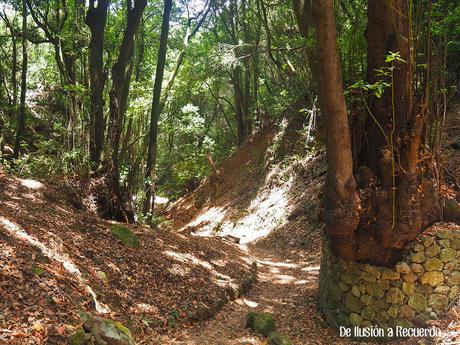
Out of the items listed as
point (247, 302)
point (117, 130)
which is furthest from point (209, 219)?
point (247, 302)

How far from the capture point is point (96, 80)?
29.2 ft

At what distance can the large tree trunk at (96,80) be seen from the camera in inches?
344

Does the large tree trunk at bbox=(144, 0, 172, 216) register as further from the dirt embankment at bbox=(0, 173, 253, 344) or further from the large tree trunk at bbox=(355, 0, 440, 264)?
the large tree trunk at bbox=(355, 0, 440, 264)

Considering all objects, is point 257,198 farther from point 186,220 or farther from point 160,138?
point 160,138

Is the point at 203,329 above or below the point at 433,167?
below

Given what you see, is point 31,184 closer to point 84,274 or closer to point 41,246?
point 41,246

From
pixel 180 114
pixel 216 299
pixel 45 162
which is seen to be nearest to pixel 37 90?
pixel 180 114

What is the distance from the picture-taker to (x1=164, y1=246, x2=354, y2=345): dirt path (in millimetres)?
5359

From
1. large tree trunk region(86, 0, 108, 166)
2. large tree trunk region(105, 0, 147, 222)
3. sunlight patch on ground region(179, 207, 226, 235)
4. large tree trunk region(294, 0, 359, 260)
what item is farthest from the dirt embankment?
sunlight patch on ground region(179, 207, 226, 235)

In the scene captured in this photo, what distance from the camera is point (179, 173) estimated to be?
75.7 ft

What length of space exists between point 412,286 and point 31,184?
287 inches

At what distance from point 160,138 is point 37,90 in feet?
34.6

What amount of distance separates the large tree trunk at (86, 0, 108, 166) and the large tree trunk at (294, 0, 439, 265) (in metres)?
4.97

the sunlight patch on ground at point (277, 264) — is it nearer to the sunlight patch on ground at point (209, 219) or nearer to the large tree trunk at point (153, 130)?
the large tree trunk at point (153, 130)
